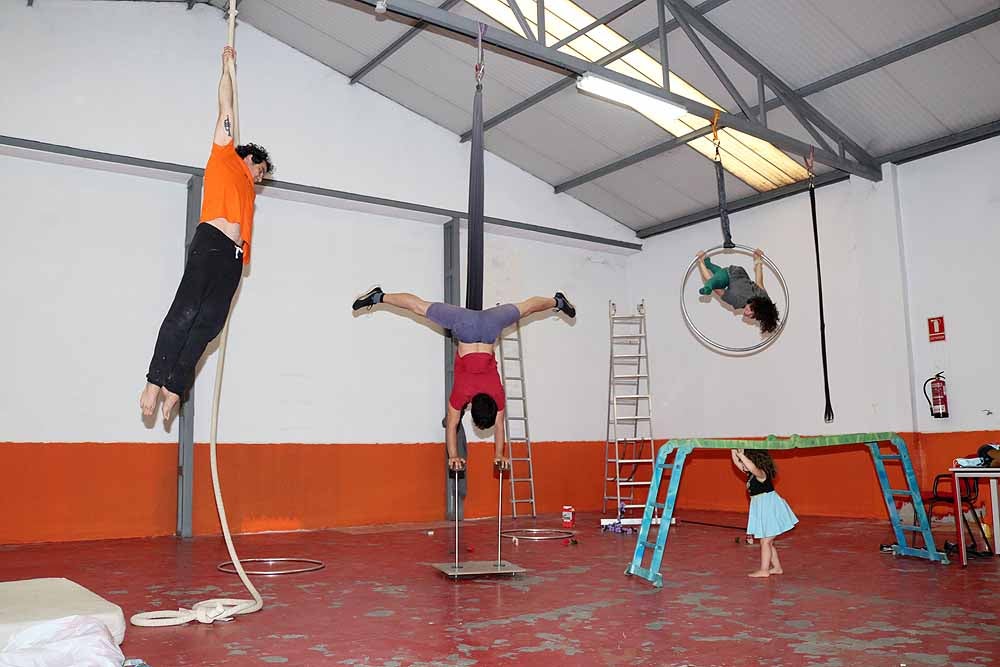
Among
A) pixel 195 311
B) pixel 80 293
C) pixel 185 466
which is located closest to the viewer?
pixel 195 311

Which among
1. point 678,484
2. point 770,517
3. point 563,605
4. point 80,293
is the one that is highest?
point 80,293

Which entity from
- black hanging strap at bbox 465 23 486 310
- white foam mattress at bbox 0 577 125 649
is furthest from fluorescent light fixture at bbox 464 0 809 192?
white foam mattress at bbox 0 577 125 649

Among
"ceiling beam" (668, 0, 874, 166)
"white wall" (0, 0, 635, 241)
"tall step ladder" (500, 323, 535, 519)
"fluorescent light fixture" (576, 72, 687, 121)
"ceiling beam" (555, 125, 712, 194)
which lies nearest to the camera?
"fluorescent light fixture" (576, 72, 687, 121)

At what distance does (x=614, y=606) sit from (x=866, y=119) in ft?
20.0

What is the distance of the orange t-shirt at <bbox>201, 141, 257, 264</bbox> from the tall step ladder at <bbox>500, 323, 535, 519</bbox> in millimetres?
5943

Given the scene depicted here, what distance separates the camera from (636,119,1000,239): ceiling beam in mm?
7715

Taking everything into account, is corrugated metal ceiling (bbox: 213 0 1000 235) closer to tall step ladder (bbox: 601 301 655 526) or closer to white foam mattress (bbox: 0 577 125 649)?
tall step ladder (bbox: 601 301 655 526)

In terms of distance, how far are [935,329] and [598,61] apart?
14.5 ft

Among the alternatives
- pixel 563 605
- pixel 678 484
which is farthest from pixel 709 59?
pixel 563 605

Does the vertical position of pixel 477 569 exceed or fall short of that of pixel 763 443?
it falls short

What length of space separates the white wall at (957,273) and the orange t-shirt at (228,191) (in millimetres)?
6946

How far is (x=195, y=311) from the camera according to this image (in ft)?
12.9

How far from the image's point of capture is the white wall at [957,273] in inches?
300

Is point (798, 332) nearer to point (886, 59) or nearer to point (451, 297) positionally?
point (886, 59)
